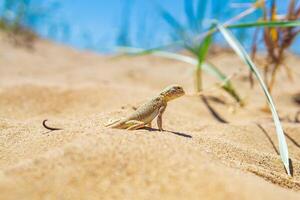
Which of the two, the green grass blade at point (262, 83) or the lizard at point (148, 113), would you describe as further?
the lizard at point (148, 113)

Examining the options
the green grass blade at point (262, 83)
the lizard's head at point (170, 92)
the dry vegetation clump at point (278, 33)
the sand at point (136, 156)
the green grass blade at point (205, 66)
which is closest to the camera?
the sand at point (136, 156)

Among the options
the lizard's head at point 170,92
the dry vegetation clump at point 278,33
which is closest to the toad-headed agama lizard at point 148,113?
the lizard's head at point 170,92

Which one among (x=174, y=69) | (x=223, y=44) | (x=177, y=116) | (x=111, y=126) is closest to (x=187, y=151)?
(x=111, y=126)

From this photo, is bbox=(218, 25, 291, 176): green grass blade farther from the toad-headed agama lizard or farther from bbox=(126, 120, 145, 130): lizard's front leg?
bbox=(126, 120, 145, 130): lizard's front leg

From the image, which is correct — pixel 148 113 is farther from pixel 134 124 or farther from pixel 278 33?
pixel 278 33

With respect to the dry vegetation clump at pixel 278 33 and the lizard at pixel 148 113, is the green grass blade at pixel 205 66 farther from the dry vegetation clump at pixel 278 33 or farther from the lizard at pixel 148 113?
the lizard at pixel 148 113

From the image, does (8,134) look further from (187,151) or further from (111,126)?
(187,151)

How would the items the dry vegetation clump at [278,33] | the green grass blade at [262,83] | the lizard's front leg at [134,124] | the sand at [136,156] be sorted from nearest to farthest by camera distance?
the sand at [136,156], the green grass blade at [262,83], the lizard's front leg at [134,124], the dry vegetation clump at [278,33]
